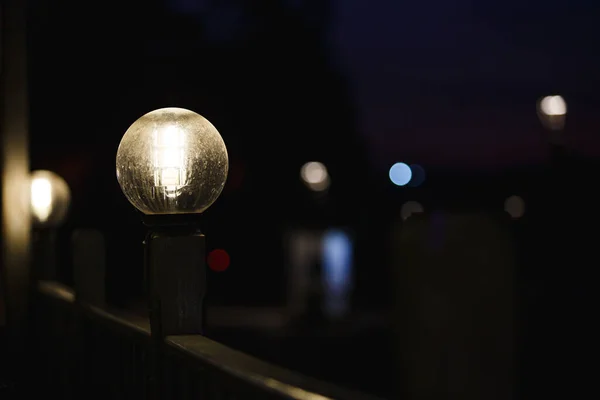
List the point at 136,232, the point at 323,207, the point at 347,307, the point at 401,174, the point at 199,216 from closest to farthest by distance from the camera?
the point at 199,216
the point at 347,307
the point at 136,232
the point at 323,207
the point at 401,174

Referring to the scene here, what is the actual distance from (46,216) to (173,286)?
6.98 m

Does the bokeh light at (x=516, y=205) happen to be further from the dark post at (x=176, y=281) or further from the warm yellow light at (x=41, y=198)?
the dark post at (x=176, y=281)

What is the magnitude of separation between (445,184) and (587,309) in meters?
50.3

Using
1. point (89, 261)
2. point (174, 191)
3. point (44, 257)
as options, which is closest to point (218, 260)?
point (44, 257)

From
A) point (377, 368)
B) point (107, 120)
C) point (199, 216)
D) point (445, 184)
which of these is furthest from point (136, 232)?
point (445, 184)

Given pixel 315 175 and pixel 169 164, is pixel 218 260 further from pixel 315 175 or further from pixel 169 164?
pixel 169 164

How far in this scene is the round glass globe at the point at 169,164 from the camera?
4129mm

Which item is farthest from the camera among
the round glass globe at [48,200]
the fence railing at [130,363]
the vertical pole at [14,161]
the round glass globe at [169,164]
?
the round glass globe at [48,200]

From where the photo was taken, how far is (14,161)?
695 centimetres

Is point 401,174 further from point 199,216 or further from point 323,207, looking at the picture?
point 199,216

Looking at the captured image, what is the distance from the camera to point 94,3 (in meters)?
23.3

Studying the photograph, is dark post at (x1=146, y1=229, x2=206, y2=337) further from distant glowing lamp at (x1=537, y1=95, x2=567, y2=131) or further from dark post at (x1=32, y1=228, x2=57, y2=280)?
distant glowing lamp at (x1=537, y1=95, x2=567, y2=131)

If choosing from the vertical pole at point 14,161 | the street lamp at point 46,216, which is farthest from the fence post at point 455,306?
the street lamp at point 46,216

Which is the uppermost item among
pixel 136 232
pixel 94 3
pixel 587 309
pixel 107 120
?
pixel 94 3
